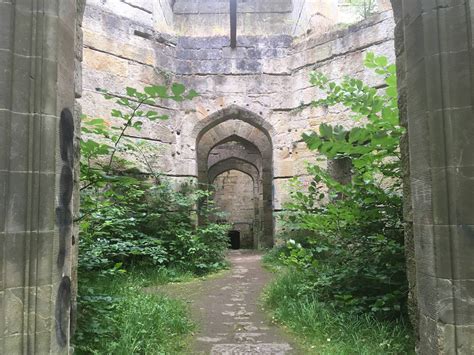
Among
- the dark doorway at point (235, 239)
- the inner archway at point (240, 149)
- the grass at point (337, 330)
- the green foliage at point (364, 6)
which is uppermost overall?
the green foliage at point (364, 6)

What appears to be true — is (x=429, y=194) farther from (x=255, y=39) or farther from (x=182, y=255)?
(x=255, y=39)

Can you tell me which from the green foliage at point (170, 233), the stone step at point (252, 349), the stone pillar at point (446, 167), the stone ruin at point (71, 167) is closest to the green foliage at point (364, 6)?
the green foliage at point (170, 233)

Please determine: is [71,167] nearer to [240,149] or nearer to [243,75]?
[243,75]

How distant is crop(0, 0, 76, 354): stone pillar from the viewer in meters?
1.83

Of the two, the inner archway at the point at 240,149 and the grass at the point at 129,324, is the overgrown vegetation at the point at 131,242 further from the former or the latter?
the inner archway at the point at 240,149

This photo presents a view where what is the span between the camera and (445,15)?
1945mm

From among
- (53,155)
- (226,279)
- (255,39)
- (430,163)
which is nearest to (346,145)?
(430,163)

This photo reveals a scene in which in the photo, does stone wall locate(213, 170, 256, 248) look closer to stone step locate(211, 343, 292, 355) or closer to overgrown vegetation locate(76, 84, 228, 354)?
overgrown vegetation locate(76, 84, 228, 354)

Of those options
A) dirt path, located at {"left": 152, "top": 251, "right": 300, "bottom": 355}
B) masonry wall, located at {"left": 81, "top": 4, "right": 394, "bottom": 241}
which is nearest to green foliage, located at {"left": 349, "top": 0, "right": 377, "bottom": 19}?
masonry wall, located at {"left": 81, "top": 4, "right": 394, "bottom": 241}

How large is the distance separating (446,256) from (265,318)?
2543 millimetres

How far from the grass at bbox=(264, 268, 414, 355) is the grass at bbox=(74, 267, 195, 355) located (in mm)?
1050

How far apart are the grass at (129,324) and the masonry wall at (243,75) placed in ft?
13.1

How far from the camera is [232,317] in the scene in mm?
4129

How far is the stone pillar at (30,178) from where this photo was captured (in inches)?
71.9
